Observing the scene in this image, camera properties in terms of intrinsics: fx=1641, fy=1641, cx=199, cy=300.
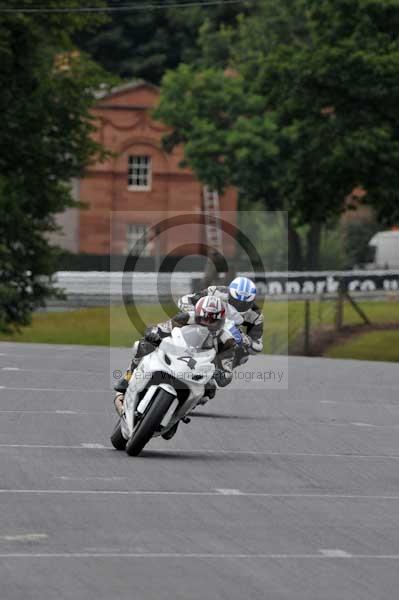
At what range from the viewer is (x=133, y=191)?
281 feet

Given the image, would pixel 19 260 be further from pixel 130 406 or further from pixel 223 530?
pixel 223 530

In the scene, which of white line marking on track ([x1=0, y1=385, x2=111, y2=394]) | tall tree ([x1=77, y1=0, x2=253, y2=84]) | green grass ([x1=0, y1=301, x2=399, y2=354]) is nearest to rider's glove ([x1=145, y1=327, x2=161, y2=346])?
white line marking on track ([x1=0, y1=385, x2=111, y2=394])

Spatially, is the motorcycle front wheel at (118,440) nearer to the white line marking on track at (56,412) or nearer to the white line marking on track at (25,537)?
the white line marking on track at (56,412)

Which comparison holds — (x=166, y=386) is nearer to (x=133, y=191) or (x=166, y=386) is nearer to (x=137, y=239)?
(x=137, y=239)

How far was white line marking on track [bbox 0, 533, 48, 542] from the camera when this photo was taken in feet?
35.6

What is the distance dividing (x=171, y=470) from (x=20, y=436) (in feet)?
9.30

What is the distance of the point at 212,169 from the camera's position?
7700cm

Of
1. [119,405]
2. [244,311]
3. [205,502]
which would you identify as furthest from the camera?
[244,311]

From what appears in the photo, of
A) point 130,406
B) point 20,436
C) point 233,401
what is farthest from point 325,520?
point 233,401

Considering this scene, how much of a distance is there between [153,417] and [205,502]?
2505mm

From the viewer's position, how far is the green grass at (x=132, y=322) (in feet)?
147

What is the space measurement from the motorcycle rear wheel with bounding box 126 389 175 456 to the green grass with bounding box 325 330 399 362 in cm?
2465

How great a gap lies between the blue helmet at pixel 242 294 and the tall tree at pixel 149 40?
80.3 m

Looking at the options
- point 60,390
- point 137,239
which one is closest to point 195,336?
point 60,390
